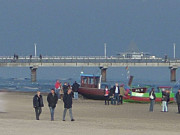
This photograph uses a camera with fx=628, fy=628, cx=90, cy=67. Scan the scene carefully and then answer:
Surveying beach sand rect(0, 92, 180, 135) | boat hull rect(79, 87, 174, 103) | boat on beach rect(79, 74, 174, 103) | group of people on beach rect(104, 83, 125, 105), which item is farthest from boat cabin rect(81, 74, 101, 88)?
beach sand rect(0, 92, 180, 135)

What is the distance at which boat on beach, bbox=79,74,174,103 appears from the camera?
4569 cm

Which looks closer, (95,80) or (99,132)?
(99,132)

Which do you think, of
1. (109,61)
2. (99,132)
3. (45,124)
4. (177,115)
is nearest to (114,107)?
(177,115)

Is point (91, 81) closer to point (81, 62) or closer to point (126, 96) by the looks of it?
point (126, 96)

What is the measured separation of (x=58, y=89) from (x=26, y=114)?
14241 millimetres

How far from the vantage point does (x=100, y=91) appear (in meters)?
48.4

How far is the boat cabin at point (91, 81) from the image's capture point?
1964 inches

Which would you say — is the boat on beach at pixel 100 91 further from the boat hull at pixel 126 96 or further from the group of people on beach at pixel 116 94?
the group of people on beach at pixel 116 94

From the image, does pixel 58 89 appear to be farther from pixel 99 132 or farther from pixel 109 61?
pixel 109 61

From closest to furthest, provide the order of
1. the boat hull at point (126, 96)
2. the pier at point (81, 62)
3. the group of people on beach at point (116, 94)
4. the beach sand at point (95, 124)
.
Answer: the beach sand at point (95, 124)
the group of people on beach at point (116, 94)
the boat hull at point (126, 96)
the pier at point (81, 62)

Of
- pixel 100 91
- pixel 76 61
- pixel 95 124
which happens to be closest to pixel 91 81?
pixel 100 91

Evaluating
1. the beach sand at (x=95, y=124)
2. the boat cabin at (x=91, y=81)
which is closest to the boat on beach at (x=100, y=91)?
the boat cabin at (x=91, y=81)

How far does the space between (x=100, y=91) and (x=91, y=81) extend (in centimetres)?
252

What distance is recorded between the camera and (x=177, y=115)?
33.7 metres
